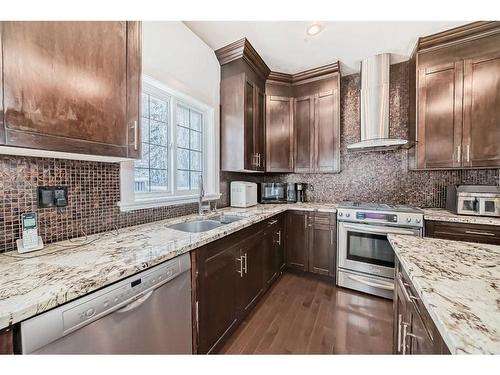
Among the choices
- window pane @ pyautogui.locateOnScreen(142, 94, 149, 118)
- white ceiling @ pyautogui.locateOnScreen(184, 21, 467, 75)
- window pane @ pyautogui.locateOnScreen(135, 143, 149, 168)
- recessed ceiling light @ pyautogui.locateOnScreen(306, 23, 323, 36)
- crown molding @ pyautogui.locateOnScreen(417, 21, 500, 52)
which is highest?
white ceiling @ pyautogui.locateOnScreen(184, 21, 467, 75)

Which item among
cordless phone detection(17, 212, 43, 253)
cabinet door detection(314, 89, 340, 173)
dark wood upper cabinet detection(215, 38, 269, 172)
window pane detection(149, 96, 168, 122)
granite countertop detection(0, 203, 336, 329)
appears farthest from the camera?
cabinet door detection(314, 89, 340, 173)

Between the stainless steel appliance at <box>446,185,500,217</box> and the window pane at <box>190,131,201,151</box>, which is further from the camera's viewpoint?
the window pane at <box>190,131,201,151</box>

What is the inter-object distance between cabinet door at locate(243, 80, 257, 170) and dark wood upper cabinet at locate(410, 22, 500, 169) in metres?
1.78

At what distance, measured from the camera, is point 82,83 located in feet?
3.06

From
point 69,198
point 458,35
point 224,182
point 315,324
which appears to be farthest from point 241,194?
point 458,35

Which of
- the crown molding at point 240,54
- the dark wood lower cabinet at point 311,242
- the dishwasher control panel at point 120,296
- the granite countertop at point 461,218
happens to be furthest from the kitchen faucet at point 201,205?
the granite countertop at point 461,218

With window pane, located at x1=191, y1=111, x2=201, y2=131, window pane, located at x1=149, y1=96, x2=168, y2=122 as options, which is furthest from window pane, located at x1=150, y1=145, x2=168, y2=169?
window pane, located at x1=191, y1=111, x2=201, y2=131

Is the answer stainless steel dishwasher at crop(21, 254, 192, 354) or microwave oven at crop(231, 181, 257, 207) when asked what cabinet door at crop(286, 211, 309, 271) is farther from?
stainless steel dishwasher at crop(21, 254, 192, 354)

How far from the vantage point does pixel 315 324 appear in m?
1.75

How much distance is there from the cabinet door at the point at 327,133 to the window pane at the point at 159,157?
193cm

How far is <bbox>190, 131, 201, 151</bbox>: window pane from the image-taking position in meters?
2.24
